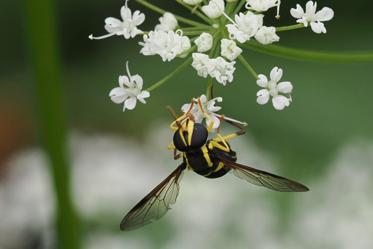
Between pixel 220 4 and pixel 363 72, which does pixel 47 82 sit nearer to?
pixel 220 4

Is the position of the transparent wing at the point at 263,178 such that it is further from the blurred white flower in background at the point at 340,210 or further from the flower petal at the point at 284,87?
the blurred white flower in background at the point at 340,210

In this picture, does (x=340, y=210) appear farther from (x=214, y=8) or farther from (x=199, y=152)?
(x=214, y=8)

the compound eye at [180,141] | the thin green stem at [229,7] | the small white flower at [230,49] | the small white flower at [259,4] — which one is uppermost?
the thin green stem at [229,7]

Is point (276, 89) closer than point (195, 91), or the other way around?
point (276, 89)

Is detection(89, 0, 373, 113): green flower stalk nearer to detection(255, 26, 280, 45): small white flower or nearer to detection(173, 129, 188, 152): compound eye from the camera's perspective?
detection(255, 26, 280, 45): small white flower

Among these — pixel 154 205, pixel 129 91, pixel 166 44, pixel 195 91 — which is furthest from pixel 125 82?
pixel 195 91

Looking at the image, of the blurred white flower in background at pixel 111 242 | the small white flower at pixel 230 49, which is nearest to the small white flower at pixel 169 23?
the small white flower at pixel 230 49
